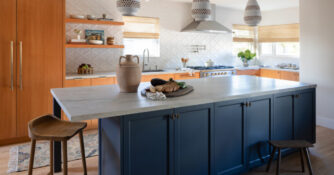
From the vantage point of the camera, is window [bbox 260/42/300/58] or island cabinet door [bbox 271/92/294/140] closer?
island cabinet door [bbox 271/92/294/140]

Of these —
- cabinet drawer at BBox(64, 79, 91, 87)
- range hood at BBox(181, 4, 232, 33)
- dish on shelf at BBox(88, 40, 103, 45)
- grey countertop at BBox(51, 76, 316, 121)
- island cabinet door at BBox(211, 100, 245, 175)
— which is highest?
range hood at BBox(181, 4, 232, 33)

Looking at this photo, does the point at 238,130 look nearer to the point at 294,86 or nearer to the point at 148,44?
the point at 294,86

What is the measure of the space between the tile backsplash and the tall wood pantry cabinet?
91 centimetres

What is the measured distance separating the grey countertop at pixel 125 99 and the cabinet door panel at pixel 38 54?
1.46 meters

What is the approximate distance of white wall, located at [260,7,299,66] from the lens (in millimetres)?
7031

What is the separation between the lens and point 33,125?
247 cm

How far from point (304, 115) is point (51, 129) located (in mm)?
3127

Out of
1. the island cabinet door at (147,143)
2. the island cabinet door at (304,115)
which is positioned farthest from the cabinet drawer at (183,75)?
the island cabinet door at (147,143)

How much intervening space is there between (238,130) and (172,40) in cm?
394

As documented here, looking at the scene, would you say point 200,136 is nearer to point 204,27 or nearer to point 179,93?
point 179,93

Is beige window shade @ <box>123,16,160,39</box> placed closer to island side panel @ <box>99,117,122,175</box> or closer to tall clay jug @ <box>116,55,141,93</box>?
tall clay jug @ <box>116,55,141,93</box>

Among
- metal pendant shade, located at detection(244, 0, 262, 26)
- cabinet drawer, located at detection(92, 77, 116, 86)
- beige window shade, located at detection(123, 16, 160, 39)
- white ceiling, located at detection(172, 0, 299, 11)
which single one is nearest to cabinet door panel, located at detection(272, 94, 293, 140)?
metal pendant shade, located at detection(244, 0, 262, 26)

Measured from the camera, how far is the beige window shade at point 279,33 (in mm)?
7016

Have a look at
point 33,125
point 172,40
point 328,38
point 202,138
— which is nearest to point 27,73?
point 33,125
